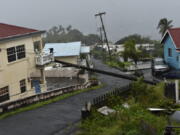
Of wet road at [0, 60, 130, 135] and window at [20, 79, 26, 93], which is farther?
window at [20, 79, 26, 93]

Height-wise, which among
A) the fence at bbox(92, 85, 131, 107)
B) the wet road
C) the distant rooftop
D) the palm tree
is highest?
the palm tree

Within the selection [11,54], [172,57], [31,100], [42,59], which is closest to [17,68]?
[11,54]

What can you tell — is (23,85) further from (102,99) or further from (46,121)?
(102,99)

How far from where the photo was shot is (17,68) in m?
24.2

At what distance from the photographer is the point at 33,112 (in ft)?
56.6

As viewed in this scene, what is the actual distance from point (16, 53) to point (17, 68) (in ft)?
3.72

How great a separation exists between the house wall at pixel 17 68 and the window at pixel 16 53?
0.24 metres

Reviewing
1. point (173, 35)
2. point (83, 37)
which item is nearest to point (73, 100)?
point (173, 35)

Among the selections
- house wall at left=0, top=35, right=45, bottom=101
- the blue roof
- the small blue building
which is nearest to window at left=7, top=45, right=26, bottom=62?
house wall at left=0, top=35, right=45, bottom=101

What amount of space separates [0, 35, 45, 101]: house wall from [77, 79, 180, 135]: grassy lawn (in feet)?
31.0

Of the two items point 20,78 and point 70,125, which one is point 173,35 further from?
point 70,125

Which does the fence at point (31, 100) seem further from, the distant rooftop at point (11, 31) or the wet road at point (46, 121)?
the distant rooftop at point (11, 31)

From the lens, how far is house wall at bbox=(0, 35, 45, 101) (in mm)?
22469

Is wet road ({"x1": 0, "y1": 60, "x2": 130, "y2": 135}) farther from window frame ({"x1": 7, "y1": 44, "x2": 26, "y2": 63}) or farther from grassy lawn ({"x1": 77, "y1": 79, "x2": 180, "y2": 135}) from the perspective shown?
window frame ({"x1": 7, "y1": 44, "x2": 26, "y2": 63})
